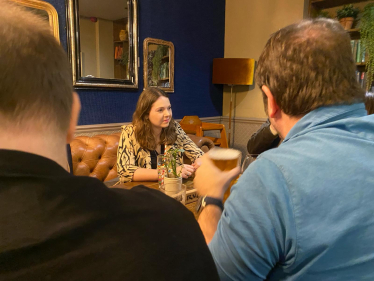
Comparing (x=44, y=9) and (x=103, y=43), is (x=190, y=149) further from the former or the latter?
(x=44, y=9)

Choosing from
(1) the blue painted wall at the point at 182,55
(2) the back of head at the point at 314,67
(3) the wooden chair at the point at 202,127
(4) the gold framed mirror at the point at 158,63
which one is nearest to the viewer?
(2) the back of head at the point at 314,67

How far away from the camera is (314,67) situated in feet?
2.29

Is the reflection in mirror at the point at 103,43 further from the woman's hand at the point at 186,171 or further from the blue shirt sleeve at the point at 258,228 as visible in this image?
the blue shirt sleeve at the point at 258,228

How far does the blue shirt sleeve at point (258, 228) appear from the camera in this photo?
562 millimetres

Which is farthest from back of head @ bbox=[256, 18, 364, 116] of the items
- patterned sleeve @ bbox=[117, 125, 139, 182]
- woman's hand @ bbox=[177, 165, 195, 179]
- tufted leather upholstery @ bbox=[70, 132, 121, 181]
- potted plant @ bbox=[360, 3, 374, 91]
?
potted plant @ bbox=[360, 3, 374, 91]

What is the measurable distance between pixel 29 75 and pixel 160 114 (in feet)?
5.38

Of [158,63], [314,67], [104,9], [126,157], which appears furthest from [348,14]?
[314,67]

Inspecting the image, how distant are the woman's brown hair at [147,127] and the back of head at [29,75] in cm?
153

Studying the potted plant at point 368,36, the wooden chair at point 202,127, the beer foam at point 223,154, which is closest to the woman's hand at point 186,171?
the beer foam at point 223,154

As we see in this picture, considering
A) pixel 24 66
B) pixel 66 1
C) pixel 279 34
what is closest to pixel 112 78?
pixel 66 1

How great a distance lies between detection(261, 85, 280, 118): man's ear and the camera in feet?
2.60

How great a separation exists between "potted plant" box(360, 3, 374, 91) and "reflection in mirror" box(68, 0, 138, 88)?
2.78 meters

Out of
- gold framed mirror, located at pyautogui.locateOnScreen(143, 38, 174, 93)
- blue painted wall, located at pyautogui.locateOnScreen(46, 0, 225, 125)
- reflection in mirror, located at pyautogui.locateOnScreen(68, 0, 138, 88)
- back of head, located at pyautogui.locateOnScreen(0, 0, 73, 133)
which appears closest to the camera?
back of head, located at pyautogui.locateOnScreen(0, 0, 73, 133)

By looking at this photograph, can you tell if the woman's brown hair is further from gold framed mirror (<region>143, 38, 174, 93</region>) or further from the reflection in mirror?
gold framed mirror (<region>143, 38, 174, 93</region>)
